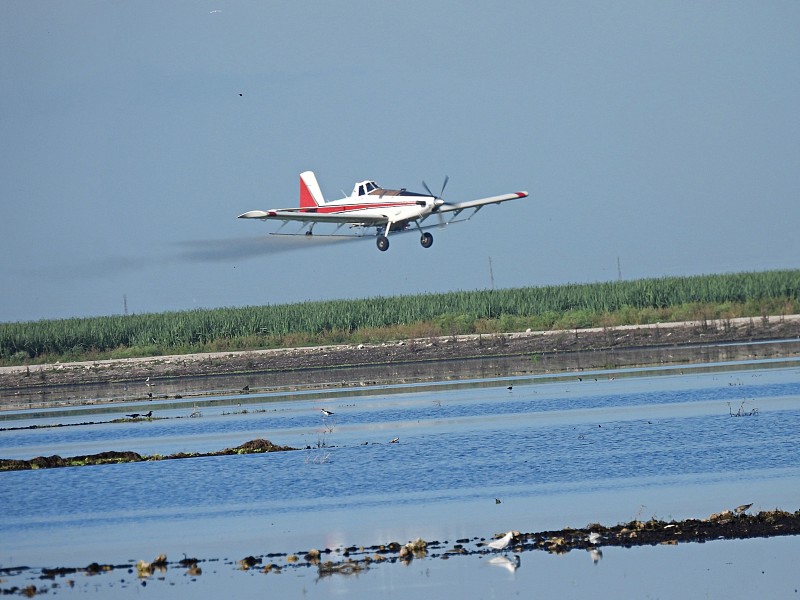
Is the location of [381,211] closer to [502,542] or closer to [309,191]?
[309,191]

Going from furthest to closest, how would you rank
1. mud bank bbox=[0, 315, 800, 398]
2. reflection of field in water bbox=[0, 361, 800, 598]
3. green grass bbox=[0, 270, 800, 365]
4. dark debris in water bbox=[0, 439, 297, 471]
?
green grass bbox=[0, 270, 800, 365] < mud bank bbox=[0, 315, 800, 398] < dark debris in water bbox=[0, 439, 297, 471] < reflection of field in water bbox=[0, 361, 800, 598]

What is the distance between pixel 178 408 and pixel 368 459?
14313 mm

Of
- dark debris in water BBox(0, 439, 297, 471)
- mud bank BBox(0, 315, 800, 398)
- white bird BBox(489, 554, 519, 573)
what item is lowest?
white bird BBox(489, 554, 519, 573)

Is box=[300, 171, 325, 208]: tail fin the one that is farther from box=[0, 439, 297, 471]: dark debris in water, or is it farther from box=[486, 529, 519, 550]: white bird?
box=[486, 529, 519, 550]: white bird

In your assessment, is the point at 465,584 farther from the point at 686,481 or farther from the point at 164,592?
the point at 686,481

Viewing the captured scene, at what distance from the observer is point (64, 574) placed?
1365cm

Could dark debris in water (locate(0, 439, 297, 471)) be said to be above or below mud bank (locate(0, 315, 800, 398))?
below

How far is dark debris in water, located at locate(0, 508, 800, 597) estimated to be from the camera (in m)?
13.1

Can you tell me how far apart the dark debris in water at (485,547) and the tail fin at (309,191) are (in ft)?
152

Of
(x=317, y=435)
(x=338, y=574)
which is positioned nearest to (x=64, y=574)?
(x=338, y=574)

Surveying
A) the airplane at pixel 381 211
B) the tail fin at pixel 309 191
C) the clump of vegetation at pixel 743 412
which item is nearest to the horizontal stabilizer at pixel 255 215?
the airplane at pixel 381 211

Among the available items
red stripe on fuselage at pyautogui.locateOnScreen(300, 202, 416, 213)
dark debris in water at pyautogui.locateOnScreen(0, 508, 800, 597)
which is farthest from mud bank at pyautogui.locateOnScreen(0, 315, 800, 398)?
dark debris in water at pyautogui.locateOnScreen(0, 508, 800, 597)

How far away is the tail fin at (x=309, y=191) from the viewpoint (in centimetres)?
5962

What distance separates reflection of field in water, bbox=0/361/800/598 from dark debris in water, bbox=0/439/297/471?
2.07 feet
